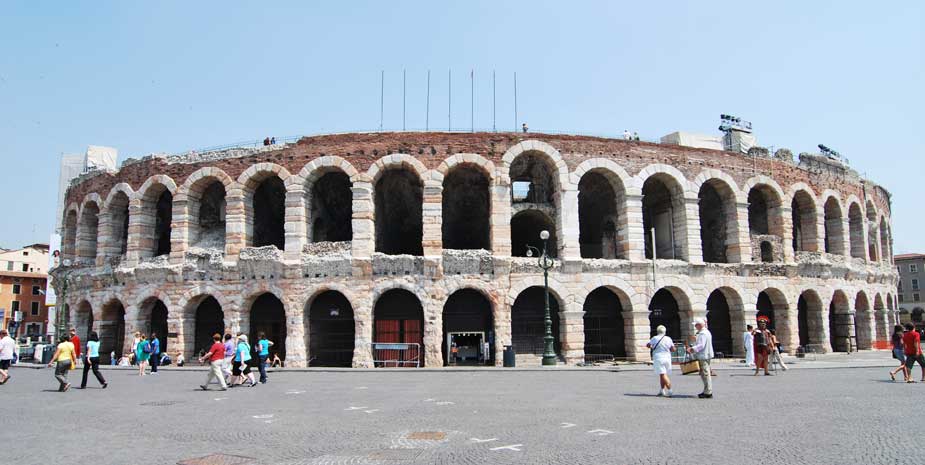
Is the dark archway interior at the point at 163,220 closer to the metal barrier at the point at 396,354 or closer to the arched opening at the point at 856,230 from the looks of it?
the metal barrier at the point at 396,354

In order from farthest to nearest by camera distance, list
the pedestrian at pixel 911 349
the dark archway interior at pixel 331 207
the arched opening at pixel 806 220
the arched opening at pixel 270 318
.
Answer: the arched opening at pixel 806 220 → the dark archway interior at pixel 331 207 → the arched opening at pixel 270 318 → the pedestrian at pixel 911 349

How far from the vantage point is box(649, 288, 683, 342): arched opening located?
27.0 metres

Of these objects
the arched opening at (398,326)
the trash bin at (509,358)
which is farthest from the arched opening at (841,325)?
the arched opening at (398,326)

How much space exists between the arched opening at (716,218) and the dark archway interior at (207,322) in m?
21.8

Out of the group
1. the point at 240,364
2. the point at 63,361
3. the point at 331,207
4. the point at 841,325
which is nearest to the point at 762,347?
the point at 240,364

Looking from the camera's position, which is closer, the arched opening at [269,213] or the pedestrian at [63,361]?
the pedestrian at [63,361]

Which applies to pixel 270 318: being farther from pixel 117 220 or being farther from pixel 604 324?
pixel 604 324

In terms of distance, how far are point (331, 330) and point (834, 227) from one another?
2563 centimetres

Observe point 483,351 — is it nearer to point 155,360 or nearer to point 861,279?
point 155,360

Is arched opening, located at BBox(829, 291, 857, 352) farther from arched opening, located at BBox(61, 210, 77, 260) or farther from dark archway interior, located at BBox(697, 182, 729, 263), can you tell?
Answer: arched opening, located at BBox(61, 210, 77, 260)

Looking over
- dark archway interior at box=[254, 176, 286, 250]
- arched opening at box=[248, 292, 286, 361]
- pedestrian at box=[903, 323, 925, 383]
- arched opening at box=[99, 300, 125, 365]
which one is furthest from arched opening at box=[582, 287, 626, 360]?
arched opening at box=[99, 300, 125, 365]

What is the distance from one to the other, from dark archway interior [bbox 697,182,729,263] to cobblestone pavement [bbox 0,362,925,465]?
1394cm

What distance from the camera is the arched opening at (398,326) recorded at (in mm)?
24078

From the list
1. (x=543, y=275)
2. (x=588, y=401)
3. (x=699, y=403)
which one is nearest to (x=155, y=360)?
(x=543, y=275)
